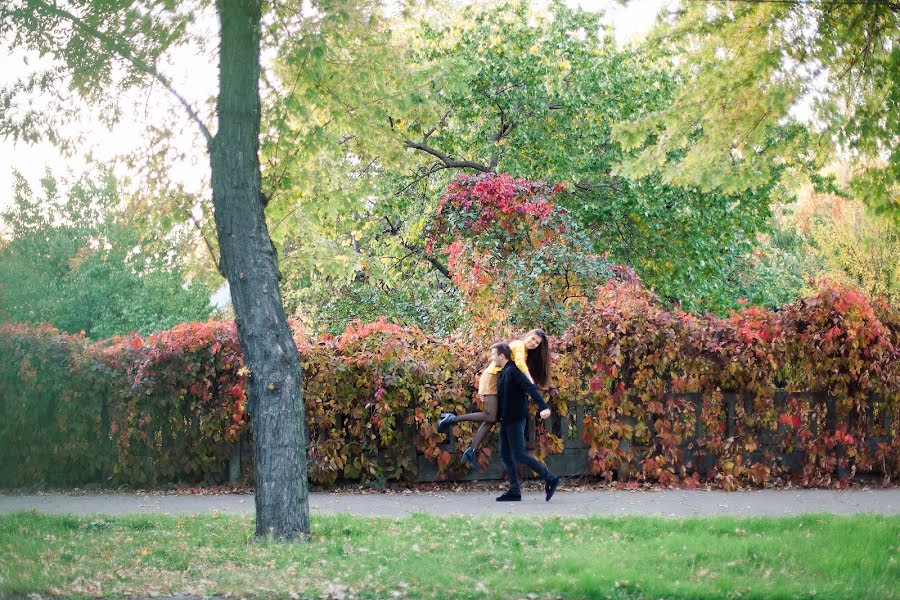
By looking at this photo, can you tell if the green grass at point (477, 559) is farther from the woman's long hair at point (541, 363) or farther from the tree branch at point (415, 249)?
the tree branch at point (415, 249)

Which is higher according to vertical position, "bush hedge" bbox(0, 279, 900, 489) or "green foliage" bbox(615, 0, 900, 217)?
"green foliage" bbox(615, 0, 900, 217)

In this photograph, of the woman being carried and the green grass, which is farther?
the woman being carried

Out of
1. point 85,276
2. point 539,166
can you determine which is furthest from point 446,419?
point 85,276

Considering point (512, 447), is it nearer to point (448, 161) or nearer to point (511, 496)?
point (511, 496)

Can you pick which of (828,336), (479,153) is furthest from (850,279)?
(828,336)

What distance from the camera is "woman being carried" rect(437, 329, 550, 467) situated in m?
10.6

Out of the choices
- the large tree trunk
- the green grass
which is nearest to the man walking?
the green grass

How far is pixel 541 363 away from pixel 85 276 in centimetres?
3666

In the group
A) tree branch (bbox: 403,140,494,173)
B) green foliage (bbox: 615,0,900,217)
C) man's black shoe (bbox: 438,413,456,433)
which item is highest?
tree branch (bbox: 403,140,494,173)

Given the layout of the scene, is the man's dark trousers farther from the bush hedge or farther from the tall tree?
the tall tree

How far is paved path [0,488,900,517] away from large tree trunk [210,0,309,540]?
197cm

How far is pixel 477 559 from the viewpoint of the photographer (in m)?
6.68

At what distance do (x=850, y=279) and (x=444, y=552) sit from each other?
31.4 meters

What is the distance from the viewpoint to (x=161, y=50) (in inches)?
347
